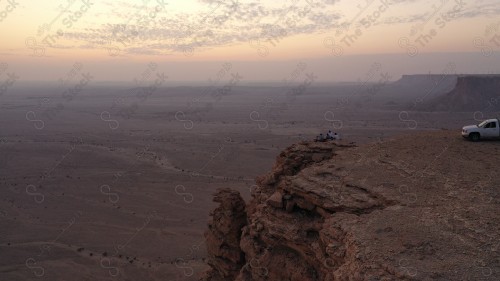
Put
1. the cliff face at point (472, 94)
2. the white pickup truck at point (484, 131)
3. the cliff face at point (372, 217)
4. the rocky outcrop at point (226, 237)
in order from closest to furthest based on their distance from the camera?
the cliff face at point (372, 217) → the rocky outcrop at point (226, 237) → the white pickup truck at point (484, 131) → the cliff face at point (472, 94)

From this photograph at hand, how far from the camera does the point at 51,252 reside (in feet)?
77.8

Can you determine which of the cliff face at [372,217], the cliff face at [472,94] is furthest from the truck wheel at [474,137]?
the cliff face at [472,94]

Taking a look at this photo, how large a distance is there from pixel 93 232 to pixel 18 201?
11.7 meters

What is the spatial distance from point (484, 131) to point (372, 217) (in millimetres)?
9831

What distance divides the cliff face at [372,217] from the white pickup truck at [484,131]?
50cm

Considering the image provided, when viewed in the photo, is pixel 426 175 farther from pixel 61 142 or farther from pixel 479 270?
pixel 61 142

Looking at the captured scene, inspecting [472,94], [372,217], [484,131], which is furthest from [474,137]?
[472,94]

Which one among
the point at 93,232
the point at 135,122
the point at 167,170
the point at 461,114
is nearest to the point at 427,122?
the point at 461,114

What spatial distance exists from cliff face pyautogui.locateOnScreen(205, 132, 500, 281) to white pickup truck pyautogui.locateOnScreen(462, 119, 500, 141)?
504 millimetres

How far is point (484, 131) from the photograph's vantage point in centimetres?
1549

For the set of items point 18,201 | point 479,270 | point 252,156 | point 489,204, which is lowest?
point 18,201

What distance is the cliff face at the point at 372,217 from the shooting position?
7.26 metres

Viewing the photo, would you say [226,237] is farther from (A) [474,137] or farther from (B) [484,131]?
(B) [484,131]

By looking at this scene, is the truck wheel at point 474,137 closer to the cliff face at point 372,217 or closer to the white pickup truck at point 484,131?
the white pickup truck at point 484,131
